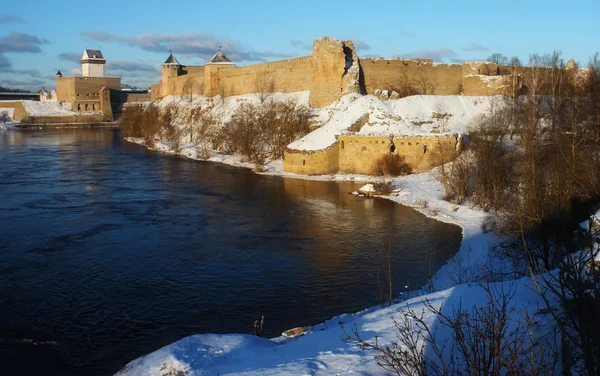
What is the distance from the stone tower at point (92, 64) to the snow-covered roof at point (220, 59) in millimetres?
28006

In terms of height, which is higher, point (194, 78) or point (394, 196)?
point (194, 78)

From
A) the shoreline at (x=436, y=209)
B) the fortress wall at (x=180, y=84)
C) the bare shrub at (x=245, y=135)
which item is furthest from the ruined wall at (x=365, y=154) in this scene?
the fortress wall at (x=180, y=84)

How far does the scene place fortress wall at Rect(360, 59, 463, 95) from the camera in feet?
84.6

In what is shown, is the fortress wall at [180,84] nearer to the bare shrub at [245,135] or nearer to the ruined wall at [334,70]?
the bare shrub at [245,135]

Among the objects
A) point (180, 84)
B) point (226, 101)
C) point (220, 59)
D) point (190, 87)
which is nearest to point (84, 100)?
point (180, 84)

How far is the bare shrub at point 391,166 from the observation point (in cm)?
1903

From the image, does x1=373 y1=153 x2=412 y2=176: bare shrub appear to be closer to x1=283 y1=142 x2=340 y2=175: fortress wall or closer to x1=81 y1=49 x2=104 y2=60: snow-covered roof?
x1=283 y1=142 x2=340 y2=175: fortress wall

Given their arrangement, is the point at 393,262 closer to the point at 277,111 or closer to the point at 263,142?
the point at 263,142

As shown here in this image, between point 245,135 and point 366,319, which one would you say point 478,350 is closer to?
point 366,319

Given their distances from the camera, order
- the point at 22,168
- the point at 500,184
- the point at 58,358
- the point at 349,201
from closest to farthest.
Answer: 1. the point at 58,358
2. the point at 500,184
3. the point at 349,201
4. the point at 22,168

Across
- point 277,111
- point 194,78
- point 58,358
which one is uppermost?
point 194,78

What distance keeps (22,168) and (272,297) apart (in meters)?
16.6

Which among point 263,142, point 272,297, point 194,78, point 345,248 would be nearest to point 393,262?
point 345,248

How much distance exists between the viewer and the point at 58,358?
632cm
